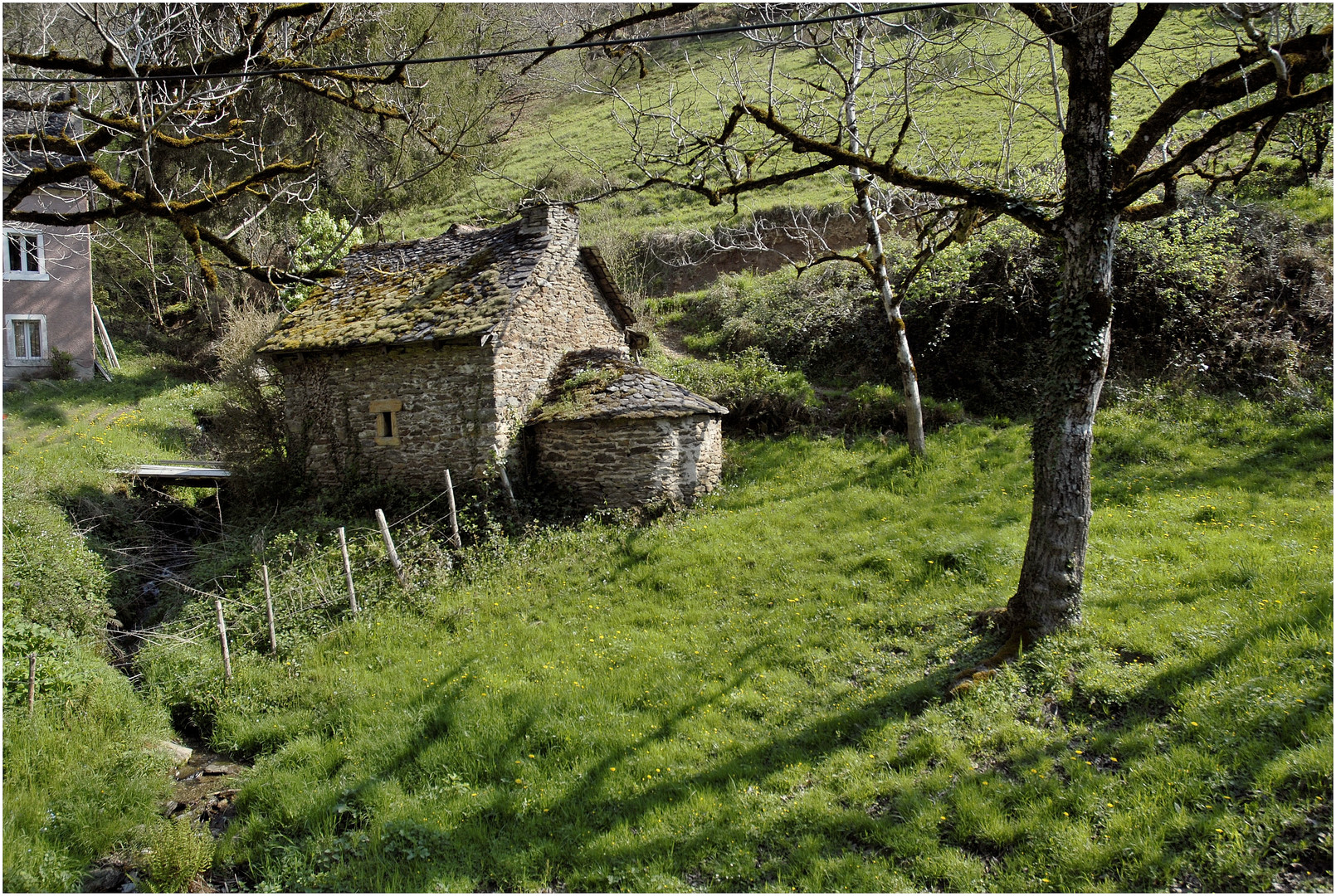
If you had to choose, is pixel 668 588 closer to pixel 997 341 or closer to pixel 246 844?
pixel 246 844

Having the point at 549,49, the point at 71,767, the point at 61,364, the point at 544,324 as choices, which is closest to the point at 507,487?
the point at 544,324

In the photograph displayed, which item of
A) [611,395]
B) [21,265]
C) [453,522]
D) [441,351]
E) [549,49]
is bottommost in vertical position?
[453,522]

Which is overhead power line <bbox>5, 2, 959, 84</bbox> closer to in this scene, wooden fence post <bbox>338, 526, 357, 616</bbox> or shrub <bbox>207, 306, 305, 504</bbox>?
wooden fence post <bbox>338, 526, 357, 616</bbox>

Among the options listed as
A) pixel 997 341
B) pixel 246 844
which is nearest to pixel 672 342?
pixel 997 341

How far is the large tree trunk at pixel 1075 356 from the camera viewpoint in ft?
19.5

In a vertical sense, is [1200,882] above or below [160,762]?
above

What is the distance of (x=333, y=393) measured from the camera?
13.9 m

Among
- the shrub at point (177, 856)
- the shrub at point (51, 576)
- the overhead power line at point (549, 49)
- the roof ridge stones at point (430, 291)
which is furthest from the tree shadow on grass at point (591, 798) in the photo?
the roof ridge stones at point (430, 291)

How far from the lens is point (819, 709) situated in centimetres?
637

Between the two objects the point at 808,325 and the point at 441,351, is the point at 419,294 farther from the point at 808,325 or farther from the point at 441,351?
the point at 808,325

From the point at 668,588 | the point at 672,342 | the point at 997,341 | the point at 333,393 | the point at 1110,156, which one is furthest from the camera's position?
the point at 672,342

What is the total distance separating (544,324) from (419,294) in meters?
2.68

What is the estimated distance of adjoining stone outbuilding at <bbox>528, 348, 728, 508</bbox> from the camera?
470 inches

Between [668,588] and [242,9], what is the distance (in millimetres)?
8201
